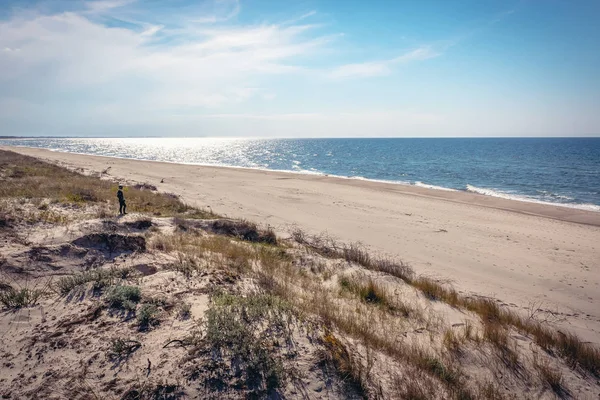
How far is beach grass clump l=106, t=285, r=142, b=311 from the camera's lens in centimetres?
484

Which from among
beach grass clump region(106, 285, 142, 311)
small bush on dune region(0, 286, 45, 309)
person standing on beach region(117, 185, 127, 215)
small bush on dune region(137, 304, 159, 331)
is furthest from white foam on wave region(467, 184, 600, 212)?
small bush on dune region(0, 286, 45, 309)

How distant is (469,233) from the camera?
54.2 feet

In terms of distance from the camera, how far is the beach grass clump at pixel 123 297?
4836mm

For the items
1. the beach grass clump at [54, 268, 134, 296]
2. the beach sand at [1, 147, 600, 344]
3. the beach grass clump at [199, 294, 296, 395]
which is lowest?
the beach sand at [1, 147, 600, 344]

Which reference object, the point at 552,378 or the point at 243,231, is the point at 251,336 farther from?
the point at 243,231

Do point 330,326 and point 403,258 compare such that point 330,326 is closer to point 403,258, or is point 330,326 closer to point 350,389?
point 350,389

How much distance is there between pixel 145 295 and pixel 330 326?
3211mm

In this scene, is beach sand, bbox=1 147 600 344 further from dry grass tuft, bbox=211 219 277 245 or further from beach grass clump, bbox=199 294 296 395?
beach grass clump, bbox=199 294 296 395

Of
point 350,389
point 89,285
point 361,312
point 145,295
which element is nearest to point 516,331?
point 361,312

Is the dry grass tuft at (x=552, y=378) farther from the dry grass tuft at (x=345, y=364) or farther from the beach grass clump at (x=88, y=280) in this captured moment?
the beach grass clump at (x=88, y=280)

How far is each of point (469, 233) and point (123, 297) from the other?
1671 cm

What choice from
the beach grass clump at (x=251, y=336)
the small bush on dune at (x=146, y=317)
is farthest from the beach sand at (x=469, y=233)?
the small bush on dune at (x=146, y=317)

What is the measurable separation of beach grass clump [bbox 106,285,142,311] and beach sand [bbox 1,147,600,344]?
9.14 meters

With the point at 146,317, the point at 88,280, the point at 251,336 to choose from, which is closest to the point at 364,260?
the point at 251,336
